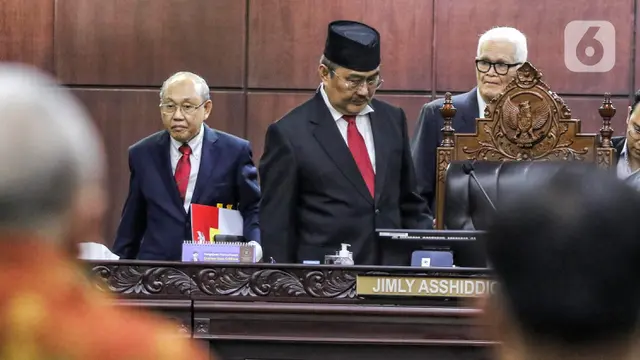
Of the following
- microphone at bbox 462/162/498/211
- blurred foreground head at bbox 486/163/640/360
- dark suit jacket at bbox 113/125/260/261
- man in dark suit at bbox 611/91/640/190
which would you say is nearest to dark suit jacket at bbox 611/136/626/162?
man in dark suit at bbox 611/91/640/190

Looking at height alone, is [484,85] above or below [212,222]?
above

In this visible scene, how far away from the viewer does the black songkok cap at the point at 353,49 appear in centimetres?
443

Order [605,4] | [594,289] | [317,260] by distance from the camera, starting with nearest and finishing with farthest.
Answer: [594,289]
[317,260]
[605,4]

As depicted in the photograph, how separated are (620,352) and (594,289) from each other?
0.22ft

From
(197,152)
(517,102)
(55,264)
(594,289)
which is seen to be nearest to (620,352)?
(594,289)

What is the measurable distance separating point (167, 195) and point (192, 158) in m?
0.21

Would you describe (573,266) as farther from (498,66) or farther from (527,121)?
(498,66)

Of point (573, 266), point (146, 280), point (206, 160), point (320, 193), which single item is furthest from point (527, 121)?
point (573, 266)

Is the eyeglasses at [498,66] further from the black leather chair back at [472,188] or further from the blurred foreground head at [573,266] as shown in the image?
the blurred foreground head at [573,266]

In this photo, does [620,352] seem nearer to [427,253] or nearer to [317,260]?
[427,253]

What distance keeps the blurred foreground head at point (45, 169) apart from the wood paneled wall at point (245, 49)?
18.5 feet

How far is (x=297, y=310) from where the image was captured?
12.1ft

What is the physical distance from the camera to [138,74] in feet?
22.8

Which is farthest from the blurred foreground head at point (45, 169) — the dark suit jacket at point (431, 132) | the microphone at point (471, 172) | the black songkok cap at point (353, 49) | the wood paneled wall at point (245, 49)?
the wood paneled wall at point (245, 49)
